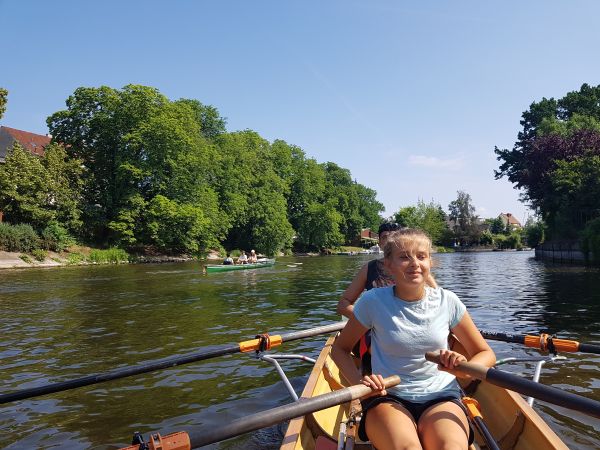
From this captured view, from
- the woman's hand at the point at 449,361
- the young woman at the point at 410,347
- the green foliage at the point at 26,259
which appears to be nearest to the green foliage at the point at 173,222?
the green foliage at the point at 26,259

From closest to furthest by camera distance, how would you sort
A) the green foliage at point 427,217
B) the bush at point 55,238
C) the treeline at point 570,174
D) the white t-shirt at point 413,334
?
the white t-shirt at point 413,334 < the treeline at point 570,174 < the bush at point 55,238 < the green foliage at point 427,217

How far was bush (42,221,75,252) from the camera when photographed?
39406mm

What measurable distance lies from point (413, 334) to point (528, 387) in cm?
78

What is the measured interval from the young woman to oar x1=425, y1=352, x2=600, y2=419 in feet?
0.26

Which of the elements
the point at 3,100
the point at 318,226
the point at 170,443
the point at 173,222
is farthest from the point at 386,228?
the point at 318,226

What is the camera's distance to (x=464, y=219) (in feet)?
333

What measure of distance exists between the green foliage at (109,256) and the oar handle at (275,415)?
139 feet

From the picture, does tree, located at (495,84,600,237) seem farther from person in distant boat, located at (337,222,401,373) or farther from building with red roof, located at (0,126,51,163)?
building with red roof, located at (0,126,51,163)

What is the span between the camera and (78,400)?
6.70 m

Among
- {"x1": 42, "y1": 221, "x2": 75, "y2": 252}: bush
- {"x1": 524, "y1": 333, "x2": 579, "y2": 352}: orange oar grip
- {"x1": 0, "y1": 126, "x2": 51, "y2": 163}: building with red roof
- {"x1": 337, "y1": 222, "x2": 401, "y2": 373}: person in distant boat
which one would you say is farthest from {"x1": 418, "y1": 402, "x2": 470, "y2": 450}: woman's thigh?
{"x1": 0, "y1": 126, "x2": 51, "y2": 163}: building with red roof

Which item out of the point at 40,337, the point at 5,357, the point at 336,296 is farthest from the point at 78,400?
the point at 336,296

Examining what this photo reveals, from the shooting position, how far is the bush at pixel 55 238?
129 ft

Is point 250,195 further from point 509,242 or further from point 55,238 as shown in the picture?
point 509,242

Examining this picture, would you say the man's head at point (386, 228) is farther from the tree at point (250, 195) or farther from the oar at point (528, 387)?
the tree at point (250, 195)
